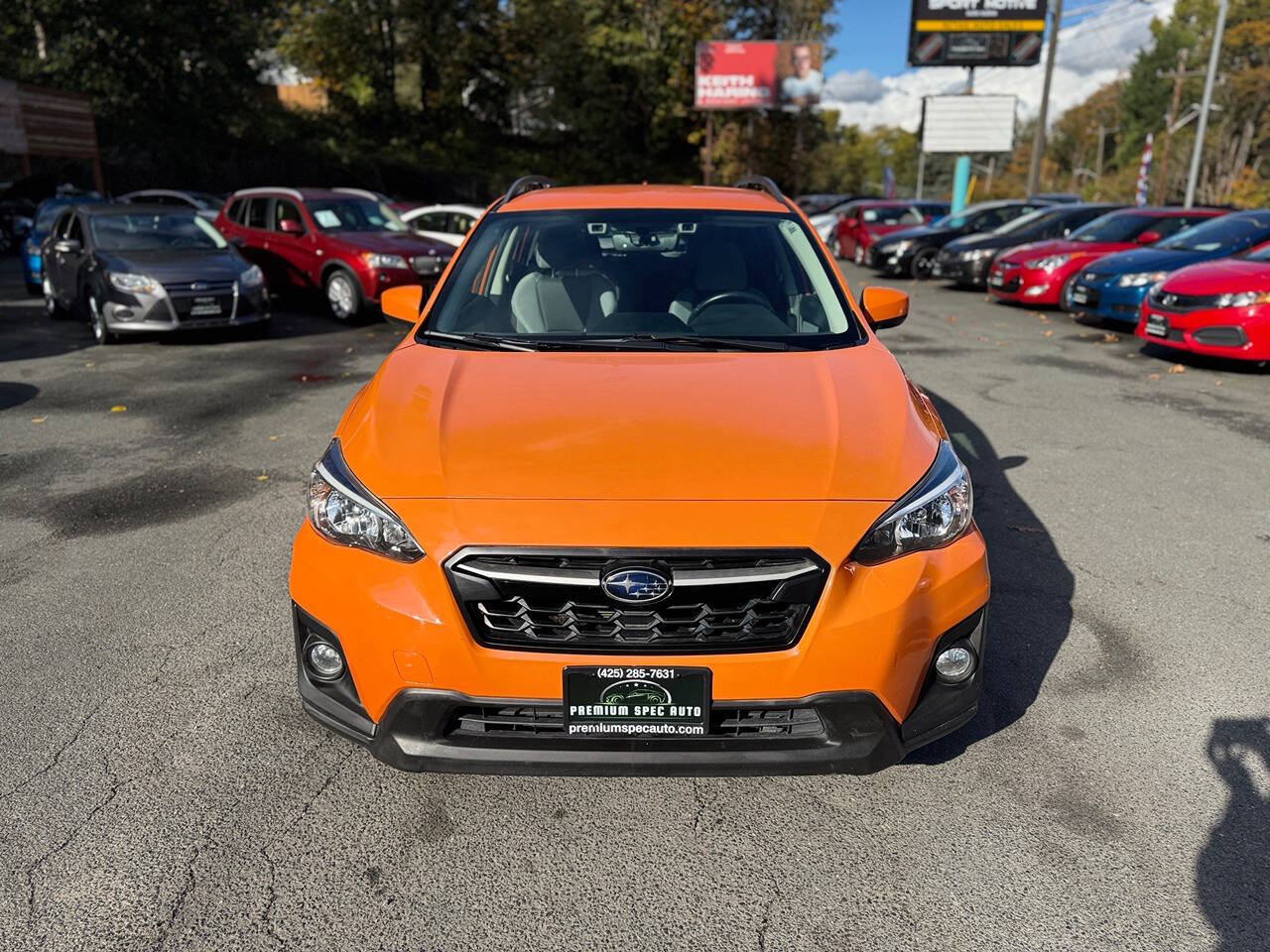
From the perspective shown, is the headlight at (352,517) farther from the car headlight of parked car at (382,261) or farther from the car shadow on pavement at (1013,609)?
the car headlight of parked car at (382,261)

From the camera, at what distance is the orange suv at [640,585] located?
8.20ft

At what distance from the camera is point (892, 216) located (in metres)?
23.4

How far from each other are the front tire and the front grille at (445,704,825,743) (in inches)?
442

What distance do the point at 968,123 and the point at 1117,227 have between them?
73.2 ft

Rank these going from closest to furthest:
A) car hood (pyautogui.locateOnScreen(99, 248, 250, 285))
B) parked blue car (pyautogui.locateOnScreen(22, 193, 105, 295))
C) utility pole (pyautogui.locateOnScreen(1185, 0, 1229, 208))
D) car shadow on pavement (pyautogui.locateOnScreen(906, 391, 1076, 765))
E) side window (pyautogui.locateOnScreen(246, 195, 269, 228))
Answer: car shadow on pavement (pyautogui.locateOnScreen(906, 391, 1076, 765)), car hood (pyautogui.locateOnScreen(99, 248, 250, 285)), side window (pyautogui.locateOnScreen(246, 195, 269, 228)), parked blue car (pyautogui.locateOnScreen(22, 193, 105, 295)), utility pole (pyautogui.locateOnScreen(1185, 0, 1229, 208))

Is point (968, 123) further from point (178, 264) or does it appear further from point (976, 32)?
point (178, 264)

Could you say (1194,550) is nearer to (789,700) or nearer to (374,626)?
(789,700)

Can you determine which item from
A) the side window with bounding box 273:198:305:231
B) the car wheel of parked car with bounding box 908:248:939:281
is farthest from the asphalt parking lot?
the car wheel of parked car with bounding box 908:248:939:281

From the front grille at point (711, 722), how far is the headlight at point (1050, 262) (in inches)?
527

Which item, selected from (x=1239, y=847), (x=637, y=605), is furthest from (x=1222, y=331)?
(x=637, y=605)

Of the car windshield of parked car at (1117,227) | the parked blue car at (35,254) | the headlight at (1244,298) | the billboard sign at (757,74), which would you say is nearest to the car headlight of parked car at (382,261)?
the parked blue car at (35,254)

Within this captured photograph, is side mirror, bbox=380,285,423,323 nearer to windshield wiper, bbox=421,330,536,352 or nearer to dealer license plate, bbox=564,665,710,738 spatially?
windshield wiper, bbox=421,330,536,352

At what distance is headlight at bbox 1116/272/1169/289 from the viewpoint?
11.7 metres

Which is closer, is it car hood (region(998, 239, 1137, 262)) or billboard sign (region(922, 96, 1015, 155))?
car hood (region(998, 239, 1137, 262))
